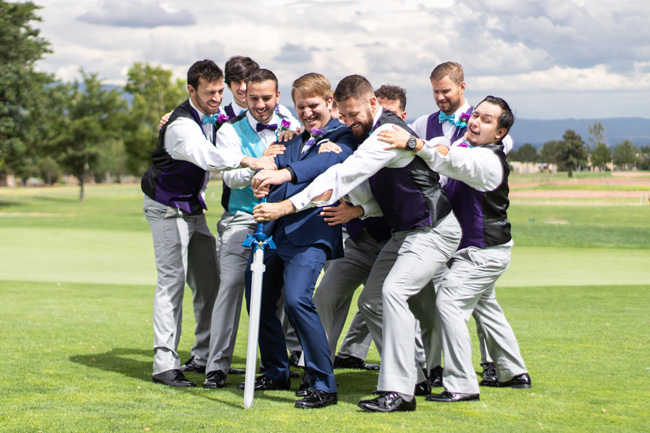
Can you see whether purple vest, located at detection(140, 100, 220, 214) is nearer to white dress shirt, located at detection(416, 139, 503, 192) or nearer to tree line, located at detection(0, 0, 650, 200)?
white dress shirt, located at detection(416, 139, 503, 192)

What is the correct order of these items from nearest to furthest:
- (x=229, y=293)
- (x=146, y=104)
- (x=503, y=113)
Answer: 1. (x=503, y=113)
2. (x=229, y=293)
3. (x=146, y=104)

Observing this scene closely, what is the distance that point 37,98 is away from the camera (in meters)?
44.0

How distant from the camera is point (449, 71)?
21.6ft

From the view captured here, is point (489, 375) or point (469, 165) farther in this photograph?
point (489, 375)

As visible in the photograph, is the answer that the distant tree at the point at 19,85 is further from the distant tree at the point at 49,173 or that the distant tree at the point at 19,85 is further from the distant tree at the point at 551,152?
the distant tree at the point at 49,173

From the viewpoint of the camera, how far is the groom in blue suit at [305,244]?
4938 mm

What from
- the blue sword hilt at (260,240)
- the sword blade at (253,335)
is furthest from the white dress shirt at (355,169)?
the sword blade at (253,335)

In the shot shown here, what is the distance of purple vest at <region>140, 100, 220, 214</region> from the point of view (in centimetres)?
589

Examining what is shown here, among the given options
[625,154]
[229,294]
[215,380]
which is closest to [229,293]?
[229,294]

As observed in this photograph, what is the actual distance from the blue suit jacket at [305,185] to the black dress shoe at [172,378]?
53.0 inches

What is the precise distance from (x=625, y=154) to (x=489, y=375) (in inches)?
900

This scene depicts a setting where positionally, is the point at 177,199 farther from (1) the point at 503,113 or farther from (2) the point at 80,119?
(2) the point at 80,119

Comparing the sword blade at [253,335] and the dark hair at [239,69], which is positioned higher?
the dark hair at [239,69]

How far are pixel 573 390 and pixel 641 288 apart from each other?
6.79 meters
